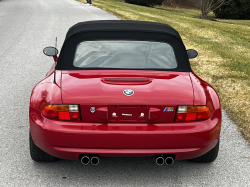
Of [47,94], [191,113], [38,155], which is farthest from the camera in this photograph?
[38,155]

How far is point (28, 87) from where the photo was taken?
7.03 m

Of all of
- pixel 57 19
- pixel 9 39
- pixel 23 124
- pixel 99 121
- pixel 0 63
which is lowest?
pixel 57 19

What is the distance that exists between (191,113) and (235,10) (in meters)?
34.9

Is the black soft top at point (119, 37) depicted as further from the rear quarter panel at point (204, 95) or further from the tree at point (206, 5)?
the tree at point (206, 5)

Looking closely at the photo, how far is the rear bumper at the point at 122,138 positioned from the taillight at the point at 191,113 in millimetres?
46

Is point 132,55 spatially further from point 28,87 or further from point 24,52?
point 24,52

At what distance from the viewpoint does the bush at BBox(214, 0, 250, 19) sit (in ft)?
118

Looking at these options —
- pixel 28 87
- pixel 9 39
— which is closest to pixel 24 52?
pixel 9 39

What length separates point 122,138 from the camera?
326cm

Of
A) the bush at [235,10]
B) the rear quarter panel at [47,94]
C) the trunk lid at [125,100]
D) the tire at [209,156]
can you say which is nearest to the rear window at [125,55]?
the rear quarter panel at [47,94]

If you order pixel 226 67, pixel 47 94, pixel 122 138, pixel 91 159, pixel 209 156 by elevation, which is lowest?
pixel 226 67

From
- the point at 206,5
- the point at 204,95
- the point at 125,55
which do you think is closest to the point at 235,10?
the point at 206,5

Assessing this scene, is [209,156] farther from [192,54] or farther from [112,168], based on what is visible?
[192,54]

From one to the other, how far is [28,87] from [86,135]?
13.3 ft
